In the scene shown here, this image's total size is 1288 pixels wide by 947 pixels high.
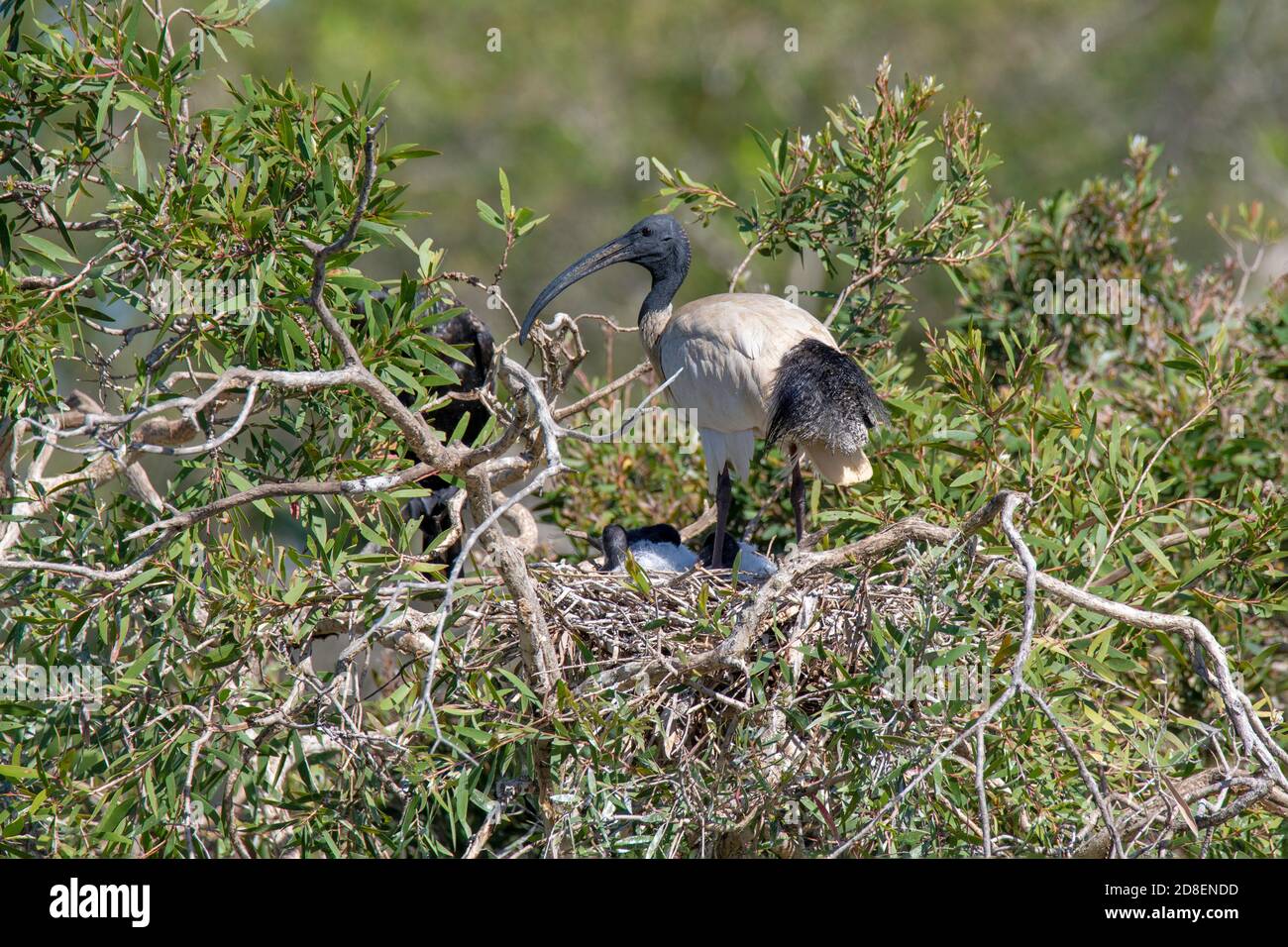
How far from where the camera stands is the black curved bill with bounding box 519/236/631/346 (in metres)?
5.72

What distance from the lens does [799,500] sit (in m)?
5.57

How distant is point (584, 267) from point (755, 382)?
3.30 feet

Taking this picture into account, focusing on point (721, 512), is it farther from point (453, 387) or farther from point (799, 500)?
point (453, 387)

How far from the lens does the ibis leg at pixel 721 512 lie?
555cm

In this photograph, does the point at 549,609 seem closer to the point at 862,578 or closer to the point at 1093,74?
the point at 862,578

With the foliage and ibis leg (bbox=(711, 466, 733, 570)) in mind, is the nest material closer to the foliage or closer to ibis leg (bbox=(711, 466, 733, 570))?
the foliage

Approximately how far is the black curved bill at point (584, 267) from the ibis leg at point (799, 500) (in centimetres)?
118

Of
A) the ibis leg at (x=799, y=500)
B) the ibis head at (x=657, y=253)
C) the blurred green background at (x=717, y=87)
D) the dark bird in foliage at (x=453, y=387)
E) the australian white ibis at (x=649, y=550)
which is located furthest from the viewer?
the blurred green background at (x=717, y=87)

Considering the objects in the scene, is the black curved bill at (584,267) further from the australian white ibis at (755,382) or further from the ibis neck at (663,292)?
the ibis neck at (663,292)

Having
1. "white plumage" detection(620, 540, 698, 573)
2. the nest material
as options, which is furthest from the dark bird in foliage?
the nest material

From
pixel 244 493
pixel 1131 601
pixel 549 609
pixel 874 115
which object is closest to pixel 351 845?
pixel 549 609

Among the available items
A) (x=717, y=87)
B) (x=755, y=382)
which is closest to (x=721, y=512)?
(x=755, y=382)

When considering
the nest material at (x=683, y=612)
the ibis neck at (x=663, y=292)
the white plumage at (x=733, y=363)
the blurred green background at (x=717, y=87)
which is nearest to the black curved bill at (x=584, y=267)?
the ibis neck at (x=663, y=292)

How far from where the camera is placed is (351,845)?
425cm
